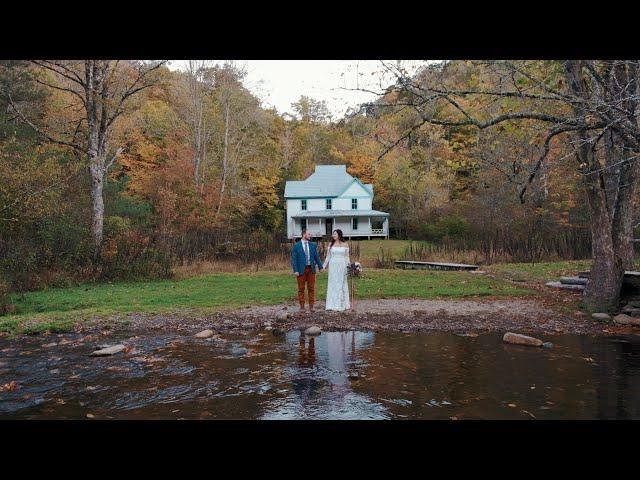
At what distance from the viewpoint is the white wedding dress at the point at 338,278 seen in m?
11.5

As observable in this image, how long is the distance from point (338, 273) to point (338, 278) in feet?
0.39

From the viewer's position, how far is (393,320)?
Answer: 36.0 ft

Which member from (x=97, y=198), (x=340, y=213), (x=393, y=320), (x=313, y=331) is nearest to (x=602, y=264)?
(x=393, y=320)

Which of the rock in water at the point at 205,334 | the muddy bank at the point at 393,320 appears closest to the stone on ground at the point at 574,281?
the muddy bank at the point at 393,320

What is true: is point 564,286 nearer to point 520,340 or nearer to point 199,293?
point 520,340

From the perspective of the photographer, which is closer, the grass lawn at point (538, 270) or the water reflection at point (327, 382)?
the water reflection at point (327, 382)

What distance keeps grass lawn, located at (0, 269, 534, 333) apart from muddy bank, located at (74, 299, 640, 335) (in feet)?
3.26

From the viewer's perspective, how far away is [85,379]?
698cm

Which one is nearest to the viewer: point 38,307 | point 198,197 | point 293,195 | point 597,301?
point 597,301

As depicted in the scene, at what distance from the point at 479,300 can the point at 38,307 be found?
1139 cm

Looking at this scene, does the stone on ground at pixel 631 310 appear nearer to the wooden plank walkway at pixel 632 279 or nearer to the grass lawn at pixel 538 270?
the wooden plank walkway at pixel 632 279

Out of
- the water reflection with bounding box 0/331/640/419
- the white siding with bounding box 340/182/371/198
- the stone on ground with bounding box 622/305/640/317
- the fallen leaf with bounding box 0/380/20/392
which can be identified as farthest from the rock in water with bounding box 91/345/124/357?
the white siding with bounding box 340/182/371/198

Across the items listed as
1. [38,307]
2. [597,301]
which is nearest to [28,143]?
[38,307]
